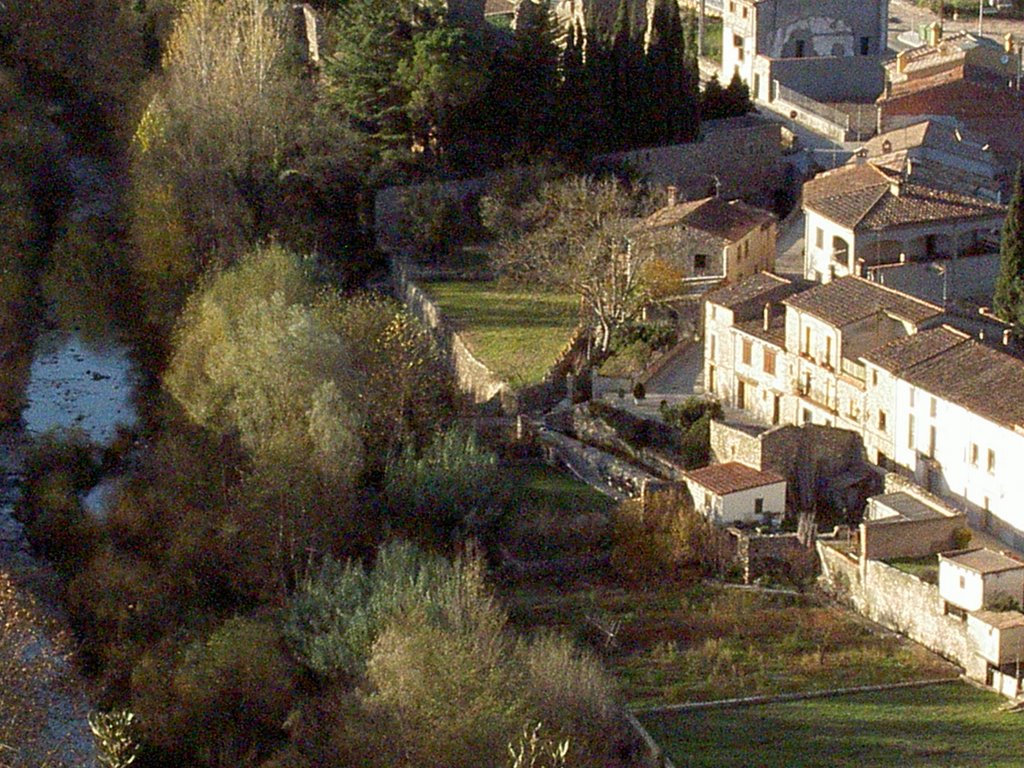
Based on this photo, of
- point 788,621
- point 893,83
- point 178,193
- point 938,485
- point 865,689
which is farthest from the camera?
point 893,83

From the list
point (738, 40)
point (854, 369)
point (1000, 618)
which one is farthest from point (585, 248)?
point (738, 40)

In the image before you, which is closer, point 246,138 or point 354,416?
point 354,416

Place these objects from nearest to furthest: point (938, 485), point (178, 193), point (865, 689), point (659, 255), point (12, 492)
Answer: point (865, 689) → point (938, 485) → point (12, 492) → point (659, 255) → point (178, 193)

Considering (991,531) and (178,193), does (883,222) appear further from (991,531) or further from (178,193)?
(178,193)

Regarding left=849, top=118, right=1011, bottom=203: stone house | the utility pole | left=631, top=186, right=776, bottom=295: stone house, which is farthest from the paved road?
left=631, top=186, right=776, bottom=295: stone house

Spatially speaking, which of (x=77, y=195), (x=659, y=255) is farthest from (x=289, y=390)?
(x=77, y=195)

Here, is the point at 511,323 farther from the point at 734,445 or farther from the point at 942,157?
the point at 942,157
